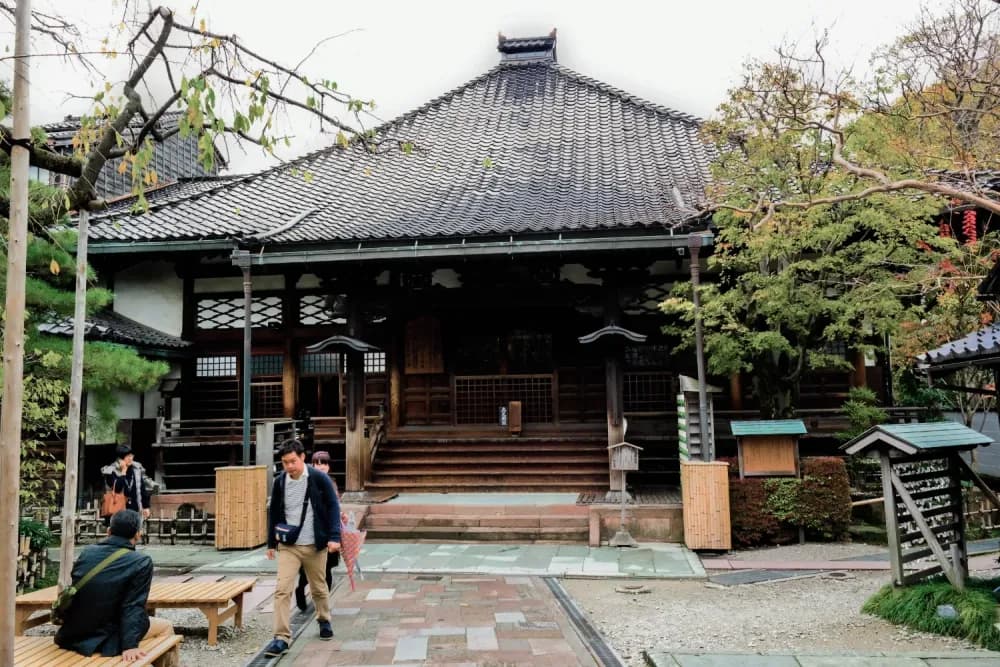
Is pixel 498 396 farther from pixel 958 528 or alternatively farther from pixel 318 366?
pixel 958 528

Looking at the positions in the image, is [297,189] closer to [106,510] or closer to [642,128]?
[642,128]

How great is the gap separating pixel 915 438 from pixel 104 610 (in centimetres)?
695

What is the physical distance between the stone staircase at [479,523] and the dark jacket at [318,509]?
5.35 meters

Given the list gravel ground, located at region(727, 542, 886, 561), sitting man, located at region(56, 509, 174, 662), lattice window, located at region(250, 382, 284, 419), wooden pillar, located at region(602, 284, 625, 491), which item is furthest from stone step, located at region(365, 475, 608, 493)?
sitting man, located at region(56, 509, 174, 662)

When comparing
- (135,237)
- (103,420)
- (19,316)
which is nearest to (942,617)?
(19,316)

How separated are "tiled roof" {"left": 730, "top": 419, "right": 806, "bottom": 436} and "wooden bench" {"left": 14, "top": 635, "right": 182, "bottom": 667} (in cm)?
827

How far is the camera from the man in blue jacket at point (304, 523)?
6.57 metres

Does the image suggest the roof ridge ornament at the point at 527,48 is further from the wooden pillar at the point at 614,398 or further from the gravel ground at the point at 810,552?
the gravel ground at the point at 810,552

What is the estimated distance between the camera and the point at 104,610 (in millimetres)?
4867

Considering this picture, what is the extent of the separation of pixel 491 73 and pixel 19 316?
21164mm

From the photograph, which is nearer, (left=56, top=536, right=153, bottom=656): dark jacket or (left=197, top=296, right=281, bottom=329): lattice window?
(left=56, top=536, right=153, bottom=656): dark jacket

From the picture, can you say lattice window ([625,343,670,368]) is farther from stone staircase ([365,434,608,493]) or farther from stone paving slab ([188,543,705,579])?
stone paving slab ([188,543,705,579])

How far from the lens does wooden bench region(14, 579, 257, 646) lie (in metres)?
6.27

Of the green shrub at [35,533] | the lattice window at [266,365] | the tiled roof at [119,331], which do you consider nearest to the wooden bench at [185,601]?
the green shrub at [35,533]
